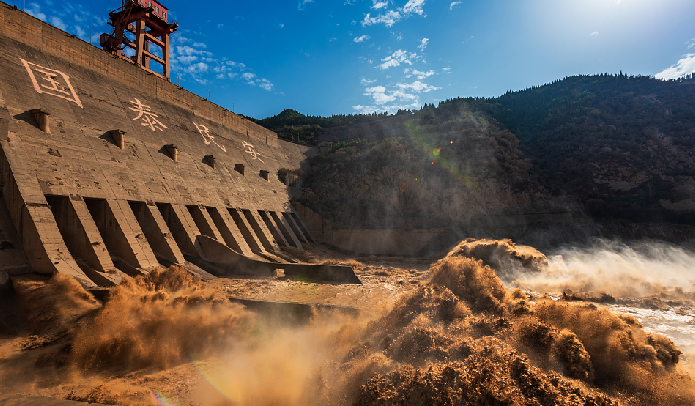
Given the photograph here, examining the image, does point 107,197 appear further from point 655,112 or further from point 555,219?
point 655,112

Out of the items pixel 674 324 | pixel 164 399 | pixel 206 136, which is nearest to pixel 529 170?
pixel 674 324

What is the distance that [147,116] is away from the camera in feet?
72.9

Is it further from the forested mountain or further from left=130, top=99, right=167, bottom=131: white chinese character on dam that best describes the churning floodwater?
left=130, top=99, right=167, bottom=131: white chinese character on dam

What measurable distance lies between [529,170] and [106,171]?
3430 centimetres

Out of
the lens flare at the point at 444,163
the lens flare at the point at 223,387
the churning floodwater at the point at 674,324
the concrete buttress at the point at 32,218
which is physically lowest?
the lens flare at the point at 223,387

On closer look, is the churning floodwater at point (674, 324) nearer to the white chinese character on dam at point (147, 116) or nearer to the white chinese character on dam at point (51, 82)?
the white chinese character on dam at point (51, 82)

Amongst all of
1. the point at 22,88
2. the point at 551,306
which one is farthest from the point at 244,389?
the point at 22,88

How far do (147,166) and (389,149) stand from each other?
2427 cm

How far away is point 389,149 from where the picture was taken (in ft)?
121

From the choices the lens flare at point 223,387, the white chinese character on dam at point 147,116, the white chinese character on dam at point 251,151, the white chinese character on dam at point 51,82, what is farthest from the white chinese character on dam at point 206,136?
the lens flare at point 223,387

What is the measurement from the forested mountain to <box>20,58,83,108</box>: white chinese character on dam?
19.6 metres

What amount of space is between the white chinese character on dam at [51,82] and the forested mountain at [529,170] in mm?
19604

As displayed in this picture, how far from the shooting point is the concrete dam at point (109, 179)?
39.1ft

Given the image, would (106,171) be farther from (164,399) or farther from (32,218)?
(164,399)
